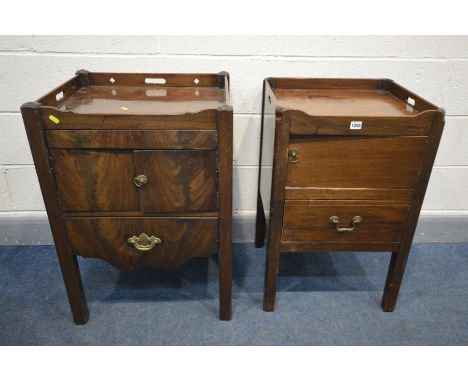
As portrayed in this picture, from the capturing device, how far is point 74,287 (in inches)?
48.0

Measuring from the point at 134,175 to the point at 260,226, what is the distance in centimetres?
76

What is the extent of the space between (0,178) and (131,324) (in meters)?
0.85

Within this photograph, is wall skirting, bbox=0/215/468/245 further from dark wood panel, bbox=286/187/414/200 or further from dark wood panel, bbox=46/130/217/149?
dark wood panel, bbox=46/130/217/149

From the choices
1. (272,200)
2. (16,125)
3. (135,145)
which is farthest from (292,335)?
(16,125)

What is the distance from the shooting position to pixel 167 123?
97 centimetres

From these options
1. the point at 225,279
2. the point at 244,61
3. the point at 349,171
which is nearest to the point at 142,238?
the point at 225,279

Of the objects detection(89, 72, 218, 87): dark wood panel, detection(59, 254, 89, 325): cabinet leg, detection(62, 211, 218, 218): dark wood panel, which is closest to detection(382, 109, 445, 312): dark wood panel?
detection(62, 211, 218, 218): dark wood panel

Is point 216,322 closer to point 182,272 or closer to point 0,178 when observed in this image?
point 182,272

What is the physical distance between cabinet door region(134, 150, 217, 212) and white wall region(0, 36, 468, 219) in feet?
1.73

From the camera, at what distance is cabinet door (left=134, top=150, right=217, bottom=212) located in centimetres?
101

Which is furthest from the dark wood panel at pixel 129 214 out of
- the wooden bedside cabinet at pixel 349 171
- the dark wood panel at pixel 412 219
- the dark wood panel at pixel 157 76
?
the dark wood panel at pixel 412 219

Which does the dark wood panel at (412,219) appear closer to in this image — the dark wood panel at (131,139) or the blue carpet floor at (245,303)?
the blue carpet floor at (245,303)

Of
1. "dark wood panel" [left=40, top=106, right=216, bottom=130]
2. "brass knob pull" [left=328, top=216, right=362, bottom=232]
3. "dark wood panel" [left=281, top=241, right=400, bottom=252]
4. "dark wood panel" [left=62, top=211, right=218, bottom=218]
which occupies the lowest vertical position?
"dark wood panel" [left=281, top=241, right=400, bottom=252]

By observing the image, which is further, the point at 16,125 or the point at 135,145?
the point at 16,125
